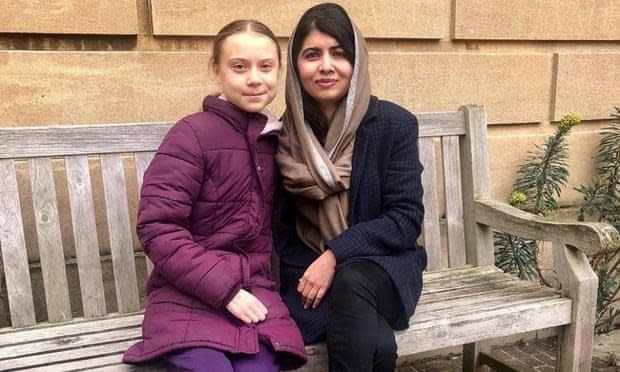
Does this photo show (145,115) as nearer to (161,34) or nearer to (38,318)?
(161,34)

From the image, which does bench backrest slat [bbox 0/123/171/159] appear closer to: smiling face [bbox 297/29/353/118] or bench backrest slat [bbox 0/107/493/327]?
bench backrest slat [bbox 0/107/493/327]

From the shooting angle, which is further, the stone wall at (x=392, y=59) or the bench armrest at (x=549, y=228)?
the stone wall at (x=392, y=59)

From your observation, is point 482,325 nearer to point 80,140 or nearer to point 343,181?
point 343,181

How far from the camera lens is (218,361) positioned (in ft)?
5.69

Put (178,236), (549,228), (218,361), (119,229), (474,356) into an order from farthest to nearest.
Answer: (474,356), (549,228), (119,229), (178,236), (218,361)

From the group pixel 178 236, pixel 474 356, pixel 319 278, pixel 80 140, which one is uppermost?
pixel 80 140

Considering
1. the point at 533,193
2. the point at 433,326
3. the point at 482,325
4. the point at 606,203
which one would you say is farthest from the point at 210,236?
the point at 606,203

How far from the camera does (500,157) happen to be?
354 cm

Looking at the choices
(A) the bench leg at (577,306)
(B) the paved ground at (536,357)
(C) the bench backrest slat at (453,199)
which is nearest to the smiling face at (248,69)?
(C) the bench backrest slat at (453,199)

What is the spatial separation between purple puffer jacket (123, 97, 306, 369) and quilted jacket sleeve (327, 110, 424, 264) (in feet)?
1.06

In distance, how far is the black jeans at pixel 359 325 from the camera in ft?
6.23

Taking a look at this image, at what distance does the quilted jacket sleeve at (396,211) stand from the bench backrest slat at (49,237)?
3.57 ft

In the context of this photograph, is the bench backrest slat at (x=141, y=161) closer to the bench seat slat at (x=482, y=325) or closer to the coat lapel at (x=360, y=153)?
the coat lapel at (x=360, y=153)

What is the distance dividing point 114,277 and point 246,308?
2.80 feet
